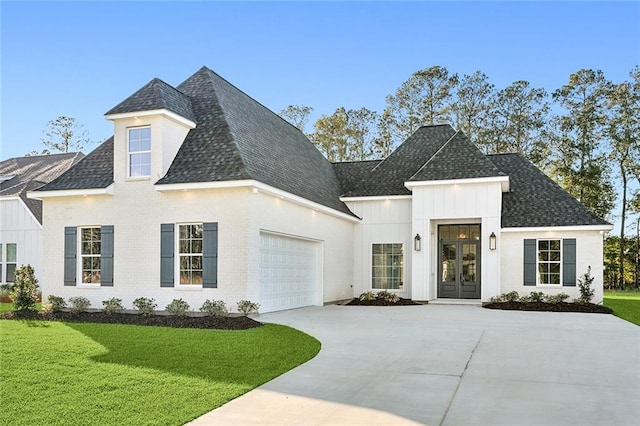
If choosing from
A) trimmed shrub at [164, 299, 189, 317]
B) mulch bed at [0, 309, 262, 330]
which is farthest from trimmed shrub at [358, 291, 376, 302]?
trimmed shrub at [164, 299, 189, 317]

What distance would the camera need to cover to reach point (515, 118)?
36812 mm

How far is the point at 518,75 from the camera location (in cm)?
3669

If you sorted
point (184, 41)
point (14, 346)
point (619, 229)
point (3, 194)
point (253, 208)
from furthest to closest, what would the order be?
point (619, 229) < point (3, 194) < point (184, 41) < point (253, 208) < point (14, 346)

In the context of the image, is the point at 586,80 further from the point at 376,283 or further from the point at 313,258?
the point at 313,258

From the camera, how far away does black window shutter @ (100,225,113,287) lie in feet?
51.0

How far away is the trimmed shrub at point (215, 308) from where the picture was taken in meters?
13.8

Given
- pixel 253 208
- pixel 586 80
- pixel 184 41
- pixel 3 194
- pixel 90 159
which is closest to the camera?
pixel 253 208

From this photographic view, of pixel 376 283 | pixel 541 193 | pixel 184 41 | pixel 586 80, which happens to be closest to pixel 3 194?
pixel 184 41

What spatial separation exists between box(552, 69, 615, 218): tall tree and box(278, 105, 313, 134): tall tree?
1655 cm

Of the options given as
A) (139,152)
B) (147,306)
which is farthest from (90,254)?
(139,152)

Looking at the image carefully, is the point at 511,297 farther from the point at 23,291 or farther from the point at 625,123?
the point at 625,123

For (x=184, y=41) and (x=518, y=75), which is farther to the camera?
(x=518, y=75)

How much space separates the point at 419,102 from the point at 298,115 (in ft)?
28.0

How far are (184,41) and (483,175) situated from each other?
10.9m
